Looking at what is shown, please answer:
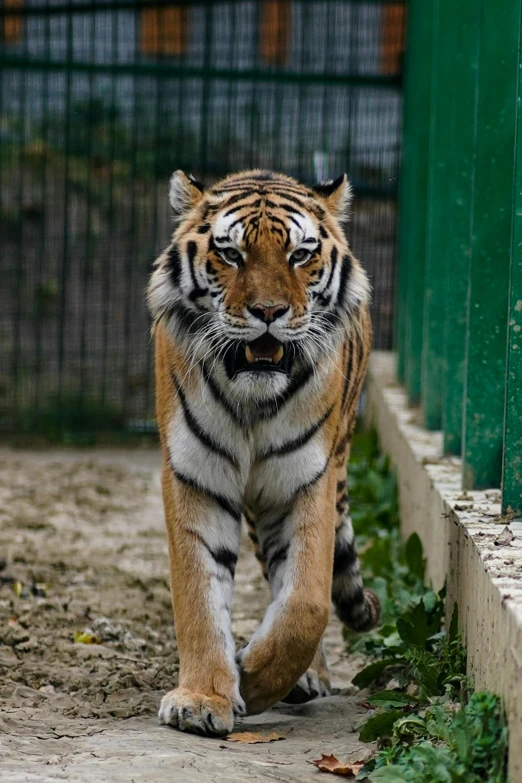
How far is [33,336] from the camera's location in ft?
30.9

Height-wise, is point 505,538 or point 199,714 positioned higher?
point 505,538

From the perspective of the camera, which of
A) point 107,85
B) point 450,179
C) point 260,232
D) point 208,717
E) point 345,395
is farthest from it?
point 107,85

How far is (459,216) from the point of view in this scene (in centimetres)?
510

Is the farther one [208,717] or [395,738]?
[208,717]

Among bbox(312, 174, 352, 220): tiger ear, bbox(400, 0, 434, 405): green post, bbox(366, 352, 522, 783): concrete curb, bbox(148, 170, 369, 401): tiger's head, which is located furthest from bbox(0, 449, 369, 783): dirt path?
bbox(312, 174, 352, 220): tiger ear

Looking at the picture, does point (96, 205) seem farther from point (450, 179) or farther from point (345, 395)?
point (345, 395)

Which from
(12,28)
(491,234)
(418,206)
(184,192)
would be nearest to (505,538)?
(491,234)

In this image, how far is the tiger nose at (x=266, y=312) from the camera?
3.71 meters

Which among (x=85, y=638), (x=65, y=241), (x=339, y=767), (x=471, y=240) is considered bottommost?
(x=85, y=638)

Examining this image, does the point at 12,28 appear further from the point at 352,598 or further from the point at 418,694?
the point at 418,694

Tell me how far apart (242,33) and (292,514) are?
6.17 m

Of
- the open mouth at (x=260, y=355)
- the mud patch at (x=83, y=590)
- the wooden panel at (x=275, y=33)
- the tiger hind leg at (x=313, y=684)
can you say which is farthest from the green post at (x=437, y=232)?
the wooden panel at (x=275, y=33)

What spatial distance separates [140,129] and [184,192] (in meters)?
5.18

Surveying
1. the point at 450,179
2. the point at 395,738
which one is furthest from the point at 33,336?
the point at 395,738
